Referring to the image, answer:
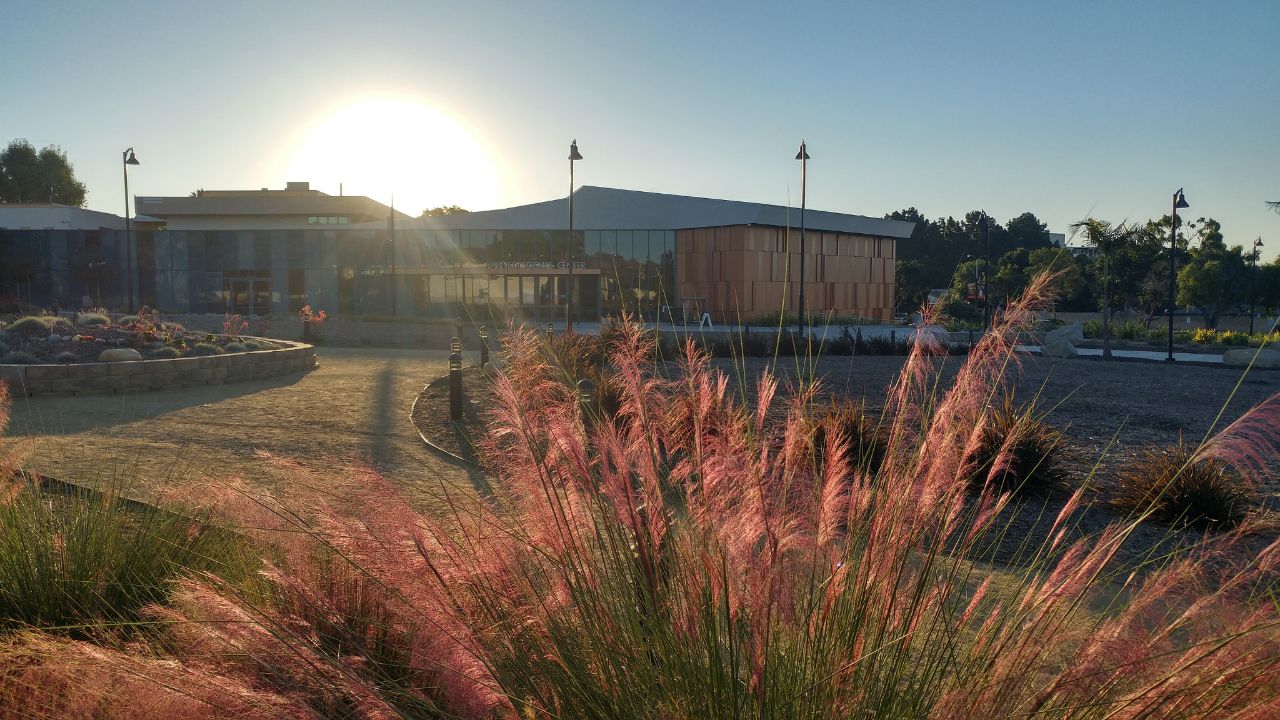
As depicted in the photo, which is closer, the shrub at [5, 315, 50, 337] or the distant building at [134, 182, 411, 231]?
the shrub at [5, 315, 50, 337]

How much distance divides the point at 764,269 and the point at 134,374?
32.1 m

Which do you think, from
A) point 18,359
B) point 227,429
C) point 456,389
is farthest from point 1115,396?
point 18,359

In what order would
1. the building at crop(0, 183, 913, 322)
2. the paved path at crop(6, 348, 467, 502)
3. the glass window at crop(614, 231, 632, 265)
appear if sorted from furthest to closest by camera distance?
1. the glass window at crop(614, 231, 632, 265)
2. the building at crop(0, 183, 913, 322)
3. the paved path at crop(6, 348, 467, 502)

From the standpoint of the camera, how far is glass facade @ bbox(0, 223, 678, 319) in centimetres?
4191

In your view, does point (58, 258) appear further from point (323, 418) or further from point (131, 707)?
point (131, 707)

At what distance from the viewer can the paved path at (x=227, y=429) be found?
268 inches

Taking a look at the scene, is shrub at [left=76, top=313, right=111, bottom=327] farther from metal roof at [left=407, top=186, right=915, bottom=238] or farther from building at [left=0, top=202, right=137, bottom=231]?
building at [left=0, top=202, right=137, bottom=231]

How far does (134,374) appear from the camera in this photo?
41.2 feet

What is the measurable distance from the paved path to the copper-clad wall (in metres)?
26.0

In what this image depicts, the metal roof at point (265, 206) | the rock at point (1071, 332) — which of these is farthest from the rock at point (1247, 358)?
the metal roof at point (265, 206)

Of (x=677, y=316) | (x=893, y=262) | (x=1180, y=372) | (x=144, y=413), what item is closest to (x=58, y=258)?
(x=677, y=316)

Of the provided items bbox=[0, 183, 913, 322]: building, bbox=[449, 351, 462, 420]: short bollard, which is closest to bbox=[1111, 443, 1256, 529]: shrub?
bbox=[449, 351, 462, 420]: short bollard

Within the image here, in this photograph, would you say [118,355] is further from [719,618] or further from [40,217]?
[40,217]

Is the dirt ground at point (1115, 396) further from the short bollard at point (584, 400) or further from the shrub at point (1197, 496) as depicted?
the short bollard at point (584, 400)
